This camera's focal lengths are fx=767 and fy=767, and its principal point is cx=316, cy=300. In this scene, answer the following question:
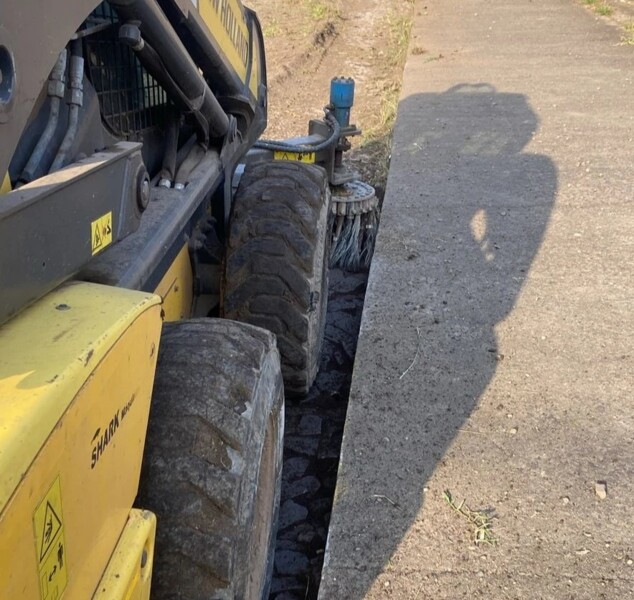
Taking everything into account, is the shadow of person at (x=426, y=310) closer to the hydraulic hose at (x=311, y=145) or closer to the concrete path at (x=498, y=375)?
the concrete path at (x=498, y=375)

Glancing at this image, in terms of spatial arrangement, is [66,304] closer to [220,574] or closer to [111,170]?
[111,170]

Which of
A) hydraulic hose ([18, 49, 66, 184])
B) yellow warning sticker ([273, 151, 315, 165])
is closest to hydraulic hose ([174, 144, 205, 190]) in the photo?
hydraulic hose ([18, 49, 66, 184])

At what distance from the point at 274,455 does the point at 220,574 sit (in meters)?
0.58

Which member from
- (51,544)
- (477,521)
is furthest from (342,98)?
(51,544)

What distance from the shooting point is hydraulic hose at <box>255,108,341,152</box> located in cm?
425

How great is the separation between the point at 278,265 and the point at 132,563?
1.59 metres

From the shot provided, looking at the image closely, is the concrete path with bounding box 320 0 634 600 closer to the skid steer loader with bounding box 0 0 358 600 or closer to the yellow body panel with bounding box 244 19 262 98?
the skid steer loader with bounding box 0 0 358 600

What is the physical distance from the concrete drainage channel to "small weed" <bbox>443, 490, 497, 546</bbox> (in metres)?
0.47

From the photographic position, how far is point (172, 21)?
7.83ft

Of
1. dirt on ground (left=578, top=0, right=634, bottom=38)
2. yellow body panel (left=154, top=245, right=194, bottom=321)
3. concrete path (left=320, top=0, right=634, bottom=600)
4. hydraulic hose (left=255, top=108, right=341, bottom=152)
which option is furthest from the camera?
dirt on ground (left=578, top=0, right=634, bottom=38)

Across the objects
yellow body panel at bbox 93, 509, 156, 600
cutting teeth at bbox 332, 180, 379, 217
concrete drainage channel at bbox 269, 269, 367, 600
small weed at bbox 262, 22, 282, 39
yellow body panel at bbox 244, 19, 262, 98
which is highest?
yellow body panel at bbox 244, 19, 262, 98

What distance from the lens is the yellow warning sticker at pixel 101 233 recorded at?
1605 millimetres

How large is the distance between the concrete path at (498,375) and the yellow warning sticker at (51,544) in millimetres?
1217

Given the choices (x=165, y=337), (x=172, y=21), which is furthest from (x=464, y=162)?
(x=165, y=337)
